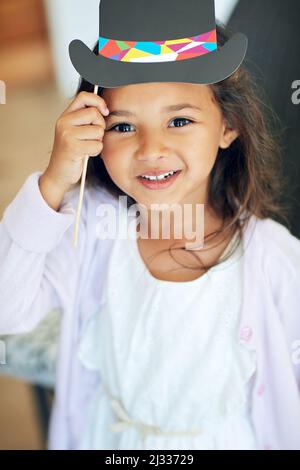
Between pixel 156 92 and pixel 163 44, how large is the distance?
0.04 metres

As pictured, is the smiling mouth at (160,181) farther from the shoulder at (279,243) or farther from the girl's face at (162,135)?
the shoulder at (279,243)

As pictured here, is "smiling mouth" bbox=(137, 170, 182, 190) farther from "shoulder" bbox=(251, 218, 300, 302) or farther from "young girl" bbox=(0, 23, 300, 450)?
"shoulder" bbox=(251, 218, 300, 302)

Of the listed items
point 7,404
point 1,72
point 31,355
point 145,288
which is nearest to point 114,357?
point 145,288

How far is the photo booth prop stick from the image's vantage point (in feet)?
1.54

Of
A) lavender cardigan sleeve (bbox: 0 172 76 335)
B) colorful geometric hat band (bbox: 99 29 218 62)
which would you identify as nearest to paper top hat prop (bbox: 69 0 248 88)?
colorful geometric hat band (bbox: 99 29 218 62)

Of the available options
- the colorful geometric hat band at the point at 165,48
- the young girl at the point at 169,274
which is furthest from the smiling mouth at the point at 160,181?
the colorful geometric hat band at the point at 165,48

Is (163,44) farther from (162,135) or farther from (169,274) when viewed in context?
(169,274)

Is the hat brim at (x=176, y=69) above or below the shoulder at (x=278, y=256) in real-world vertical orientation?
above

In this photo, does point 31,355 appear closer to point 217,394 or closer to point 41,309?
point 41,309

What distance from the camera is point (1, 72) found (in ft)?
1.98

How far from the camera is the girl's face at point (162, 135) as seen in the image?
502 millimetres

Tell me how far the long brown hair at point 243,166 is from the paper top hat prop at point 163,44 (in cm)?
3

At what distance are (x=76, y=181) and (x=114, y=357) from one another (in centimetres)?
24

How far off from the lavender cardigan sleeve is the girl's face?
8 centimetres
